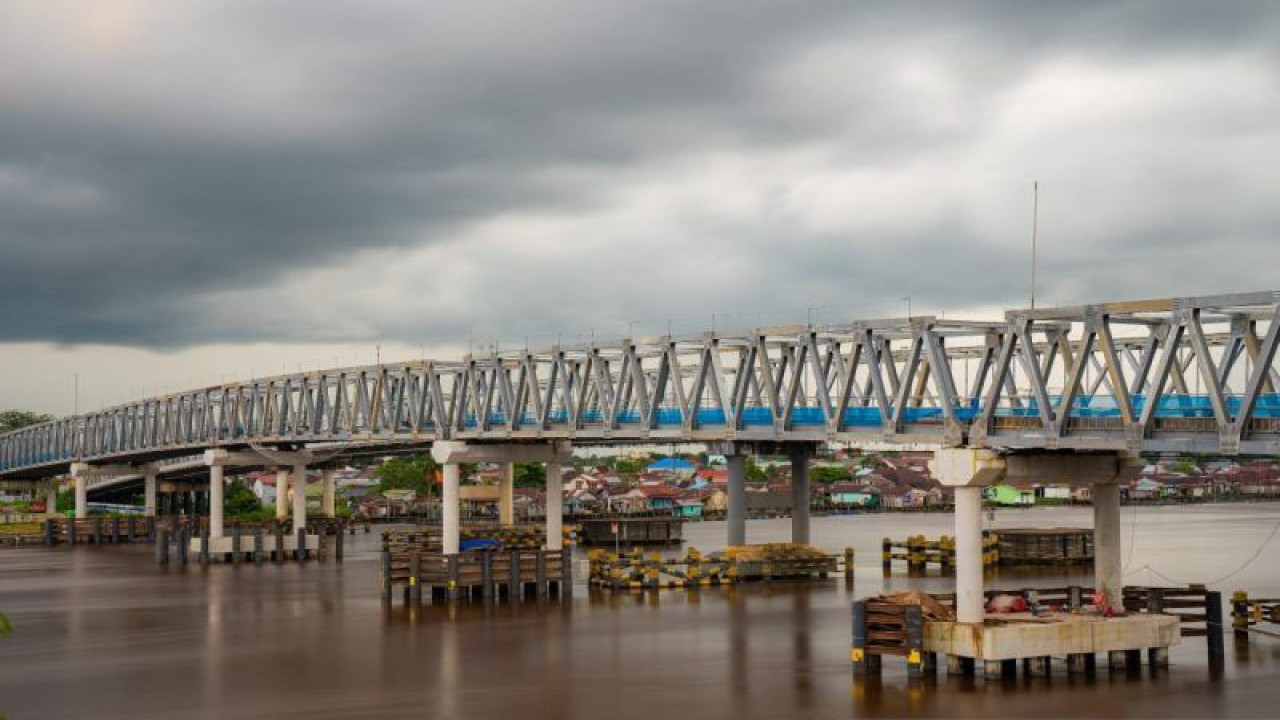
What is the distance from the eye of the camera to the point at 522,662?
139 feet

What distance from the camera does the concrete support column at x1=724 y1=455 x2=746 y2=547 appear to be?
234 ft

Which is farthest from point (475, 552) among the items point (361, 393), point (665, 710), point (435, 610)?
point (665, 710)

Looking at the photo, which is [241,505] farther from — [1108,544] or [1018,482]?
[1018,482]

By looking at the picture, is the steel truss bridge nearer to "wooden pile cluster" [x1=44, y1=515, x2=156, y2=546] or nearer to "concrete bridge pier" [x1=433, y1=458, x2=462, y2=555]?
"concrete bridge pier" [x1=433, y1=458, x2=462, y2=555]

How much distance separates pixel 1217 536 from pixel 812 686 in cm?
9508

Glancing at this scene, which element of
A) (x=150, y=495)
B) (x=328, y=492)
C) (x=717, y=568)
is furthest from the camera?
(x=328, y=492)

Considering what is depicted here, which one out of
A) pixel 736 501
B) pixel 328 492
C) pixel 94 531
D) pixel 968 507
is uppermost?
pixel 968 507

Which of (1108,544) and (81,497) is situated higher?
(1108,544)

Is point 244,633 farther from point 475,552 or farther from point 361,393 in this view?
point 361,393

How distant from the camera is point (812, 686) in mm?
36594

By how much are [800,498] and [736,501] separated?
397 centimetres

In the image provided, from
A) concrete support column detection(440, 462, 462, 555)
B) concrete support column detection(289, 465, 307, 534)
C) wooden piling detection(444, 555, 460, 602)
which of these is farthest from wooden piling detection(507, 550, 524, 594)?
concrete support column detection(289, 465, 307, 534)

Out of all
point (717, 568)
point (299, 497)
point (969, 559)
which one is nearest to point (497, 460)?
point (717, 568)

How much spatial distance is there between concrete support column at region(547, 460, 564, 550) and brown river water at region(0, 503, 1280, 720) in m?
2.28
